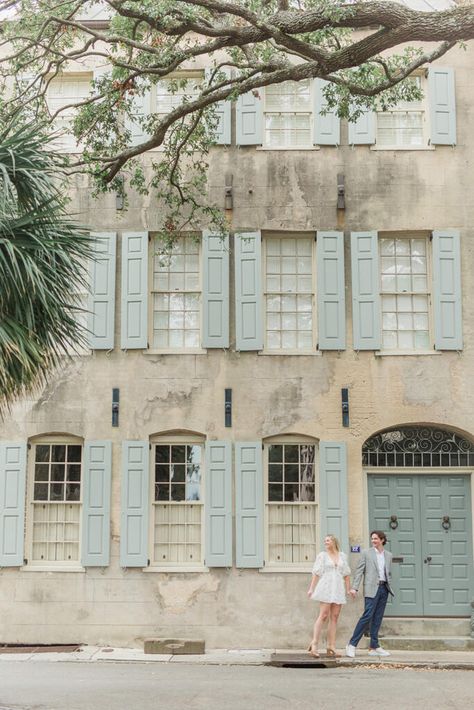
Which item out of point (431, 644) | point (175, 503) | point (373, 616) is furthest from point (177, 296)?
point (431, 644)

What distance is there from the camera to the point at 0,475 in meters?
14.7

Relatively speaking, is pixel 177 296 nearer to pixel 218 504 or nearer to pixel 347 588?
pixel 218 504

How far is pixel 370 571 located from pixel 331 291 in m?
4.50

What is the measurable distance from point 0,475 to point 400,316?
702 cm

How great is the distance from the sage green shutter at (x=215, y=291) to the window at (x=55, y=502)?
2871 mm

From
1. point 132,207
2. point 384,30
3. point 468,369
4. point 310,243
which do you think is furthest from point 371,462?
point 384,30

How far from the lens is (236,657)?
527 inches

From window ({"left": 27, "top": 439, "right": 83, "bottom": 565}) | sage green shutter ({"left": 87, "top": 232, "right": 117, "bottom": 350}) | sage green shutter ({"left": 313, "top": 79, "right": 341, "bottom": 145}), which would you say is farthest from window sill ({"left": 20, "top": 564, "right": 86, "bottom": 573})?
sage green shutter ({"left": 313, "top": 79, "right": 341, "bottom": 145})

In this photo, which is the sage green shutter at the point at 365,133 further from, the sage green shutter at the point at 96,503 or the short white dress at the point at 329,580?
the short white dress at the point at 329,580

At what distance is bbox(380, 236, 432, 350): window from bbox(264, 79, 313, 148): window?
7.52 ft

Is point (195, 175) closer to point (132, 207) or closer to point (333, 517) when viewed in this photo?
point (132, 207)

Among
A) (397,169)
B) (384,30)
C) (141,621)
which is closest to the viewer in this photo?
(384,30)

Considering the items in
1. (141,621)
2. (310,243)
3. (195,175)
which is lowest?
(141,621)

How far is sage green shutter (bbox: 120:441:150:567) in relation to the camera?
47.1 ft
